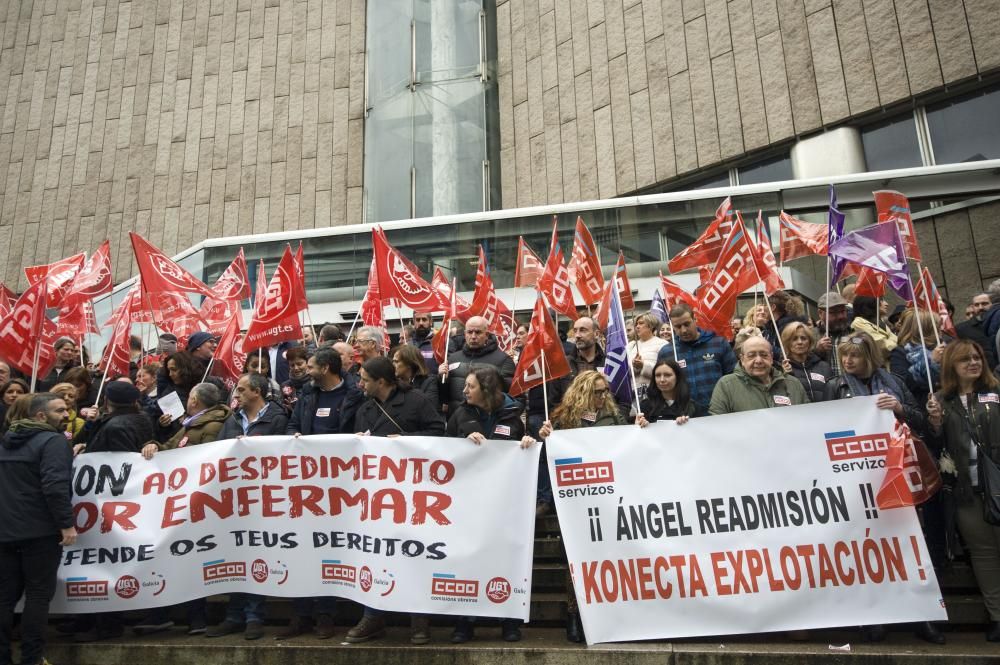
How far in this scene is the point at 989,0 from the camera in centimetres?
1438

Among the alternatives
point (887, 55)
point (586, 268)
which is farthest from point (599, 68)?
point (586, 268)

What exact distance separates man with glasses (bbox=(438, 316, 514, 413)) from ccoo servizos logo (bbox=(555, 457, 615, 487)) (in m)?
1.80

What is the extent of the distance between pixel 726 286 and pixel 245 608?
509 cm

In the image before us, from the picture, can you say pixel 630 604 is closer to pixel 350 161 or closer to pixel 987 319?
pixel 987 319

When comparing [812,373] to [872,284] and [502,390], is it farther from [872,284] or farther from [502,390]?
[502,390]

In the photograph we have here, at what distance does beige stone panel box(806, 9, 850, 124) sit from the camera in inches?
642

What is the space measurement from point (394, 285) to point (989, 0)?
13059 mm

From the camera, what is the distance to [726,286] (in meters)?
7.29

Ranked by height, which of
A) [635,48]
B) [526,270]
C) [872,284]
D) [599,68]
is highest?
[635,48]

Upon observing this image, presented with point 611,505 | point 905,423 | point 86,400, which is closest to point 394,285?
point 86,400

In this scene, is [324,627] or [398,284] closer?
[324,627]

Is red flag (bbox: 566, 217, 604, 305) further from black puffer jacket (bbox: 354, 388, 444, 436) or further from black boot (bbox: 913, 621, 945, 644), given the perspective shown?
black boot (bbox: 913, 621, 945, 644)

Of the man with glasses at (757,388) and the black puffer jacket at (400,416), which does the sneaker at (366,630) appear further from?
the man with glasses at (757,388)

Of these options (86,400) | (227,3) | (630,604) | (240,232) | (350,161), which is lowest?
(630,604)
